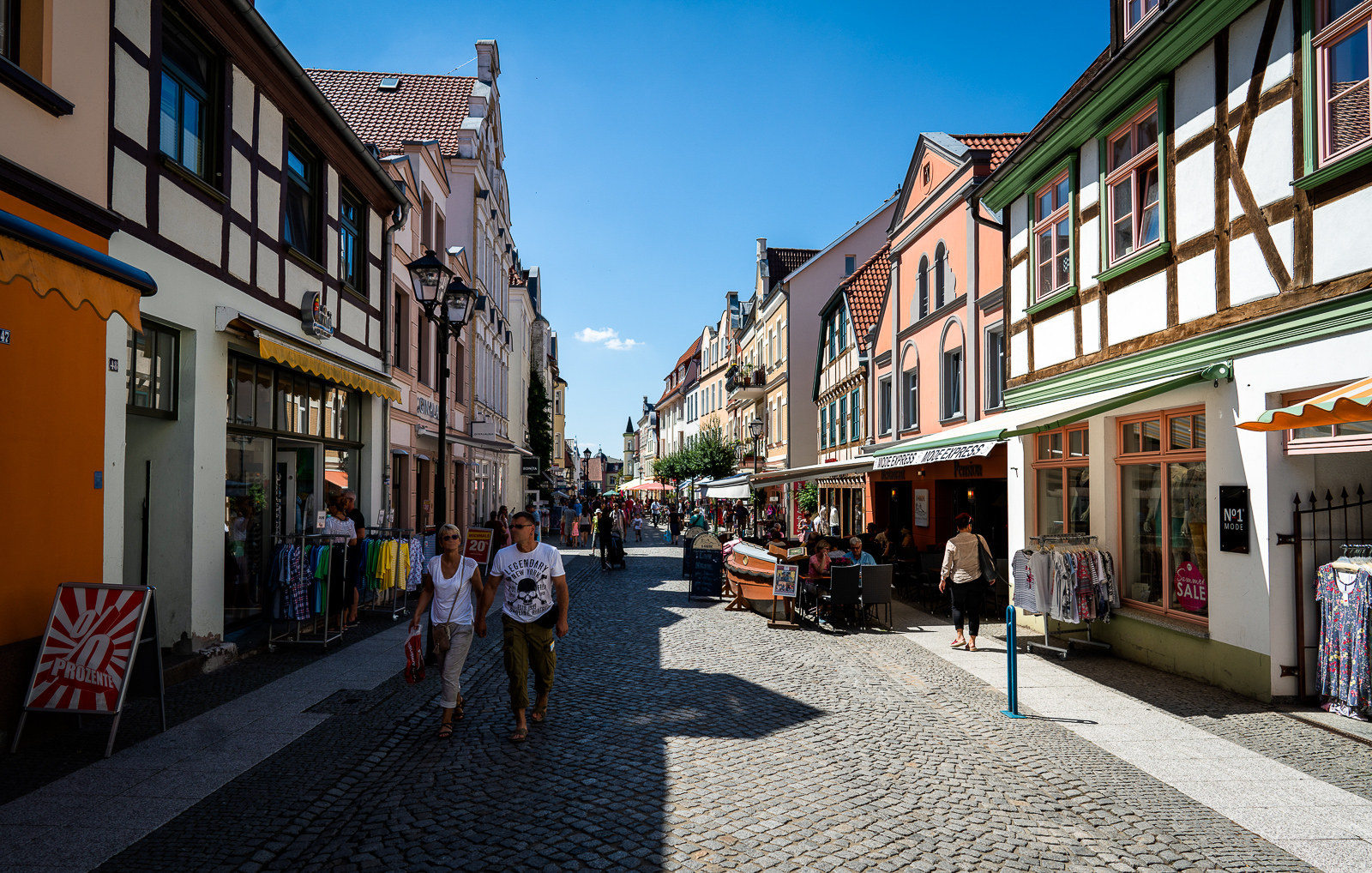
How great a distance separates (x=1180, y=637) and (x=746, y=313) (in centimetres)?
3960

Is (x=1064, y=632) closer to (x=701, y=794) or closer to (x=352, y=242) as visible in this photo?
(x=701, y=794)

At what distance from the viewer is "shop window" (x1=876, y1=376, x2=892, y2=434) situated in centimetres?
2317

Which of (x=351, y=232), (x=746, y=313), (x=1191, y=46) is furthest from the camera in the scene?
(x=746, y=313)

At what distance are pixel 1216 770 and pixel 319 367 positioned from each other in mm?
10204

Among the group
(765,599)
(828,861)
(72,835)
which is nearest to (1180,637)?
(828,861)

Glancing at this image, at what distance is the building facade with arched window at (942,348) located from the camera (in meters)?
16.1

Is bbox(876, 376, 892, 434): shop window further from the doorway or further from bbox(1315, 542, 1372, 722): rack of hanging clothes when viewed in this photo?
bbox(1315, 542, 1372, 722): rack of hanging clothes

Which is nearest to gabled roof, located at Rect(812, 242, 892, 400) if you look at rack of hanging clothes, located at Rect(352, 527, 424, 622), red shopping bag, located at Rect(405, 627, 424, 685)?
rack of hanging clothes, located at Rect(352, 527, 424, 622)

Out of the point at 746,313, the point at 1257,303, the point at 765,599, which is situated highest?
the point at 746,313

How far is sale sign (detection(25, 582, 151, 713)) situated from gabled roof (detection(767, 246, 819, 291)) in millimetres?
36978

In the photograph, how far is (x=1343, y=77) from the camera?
7.07 m

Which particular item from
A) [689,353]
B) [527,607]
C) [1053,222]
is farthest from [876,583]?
[689,353]

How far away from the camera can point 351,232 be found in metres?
14.4

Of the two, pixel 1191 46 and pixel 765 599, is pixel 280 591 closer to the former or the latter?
pixel 765 599
